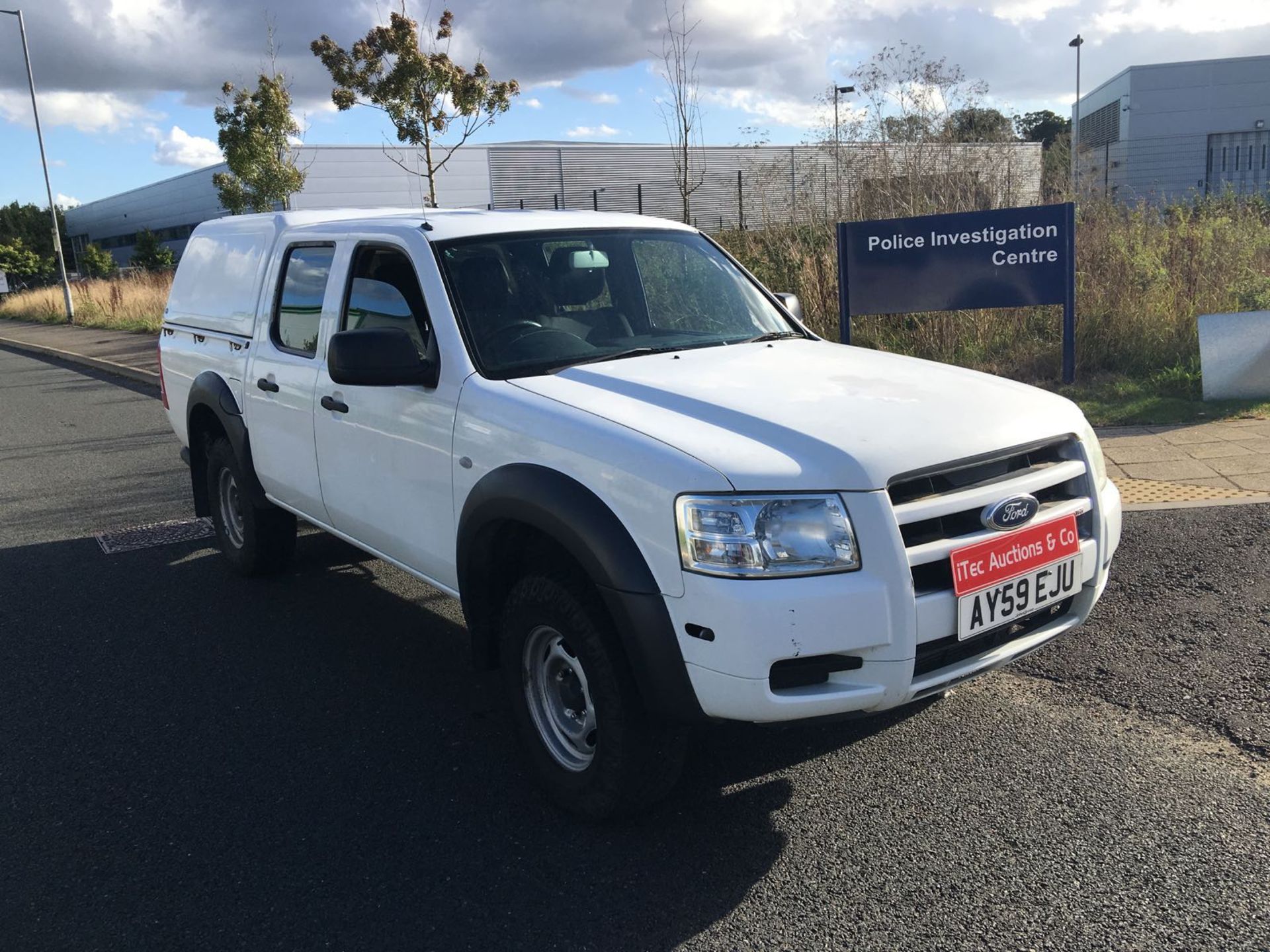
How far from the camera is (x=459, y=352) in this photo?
3.84 m

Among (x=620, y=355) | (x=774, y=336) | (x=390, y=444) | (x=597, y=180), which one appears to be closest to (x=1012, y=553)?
(x=620, y=355)

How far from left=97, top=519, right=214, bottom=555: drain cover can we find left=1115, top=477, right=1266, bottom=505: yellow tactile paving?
5.88 m

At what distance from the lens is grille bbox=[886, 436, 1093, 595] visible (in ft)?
9.70

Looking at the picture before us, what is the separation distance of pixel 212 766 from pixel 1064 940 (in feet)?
9.42

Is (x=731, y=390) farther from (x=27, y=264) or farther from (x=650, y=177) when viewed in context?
(x=27, y=264)

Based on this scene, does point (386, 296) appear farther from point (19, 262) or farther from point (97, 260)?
Answer: point (97, 260)

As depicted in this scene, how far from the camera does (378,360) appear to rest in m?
3.72

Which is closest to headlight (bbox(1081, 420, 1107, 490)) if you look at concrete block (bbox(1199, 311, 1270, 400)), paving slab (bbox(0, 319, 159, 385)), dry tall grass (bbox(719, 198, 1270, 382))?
concrete block (bbox(1199, 311, 1270, 400))

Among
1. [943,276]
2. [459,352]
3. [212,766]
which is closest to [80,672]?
[212,766]

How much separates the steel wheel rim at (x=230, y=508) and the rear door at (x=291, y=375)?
2.24ft

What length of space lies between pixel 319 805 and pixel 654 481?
65.7 inches

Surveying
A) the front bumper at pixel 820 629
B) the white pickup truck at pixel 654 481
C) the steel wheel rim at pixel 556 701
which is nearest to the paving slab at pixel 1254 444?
the white pickup truck at pixel 654 481

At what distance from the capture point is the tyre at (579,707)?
3109mm

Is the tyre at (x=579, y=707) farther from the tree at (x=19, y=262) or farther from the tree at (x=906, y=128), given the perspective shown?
the tree at (x=19, y=262)
